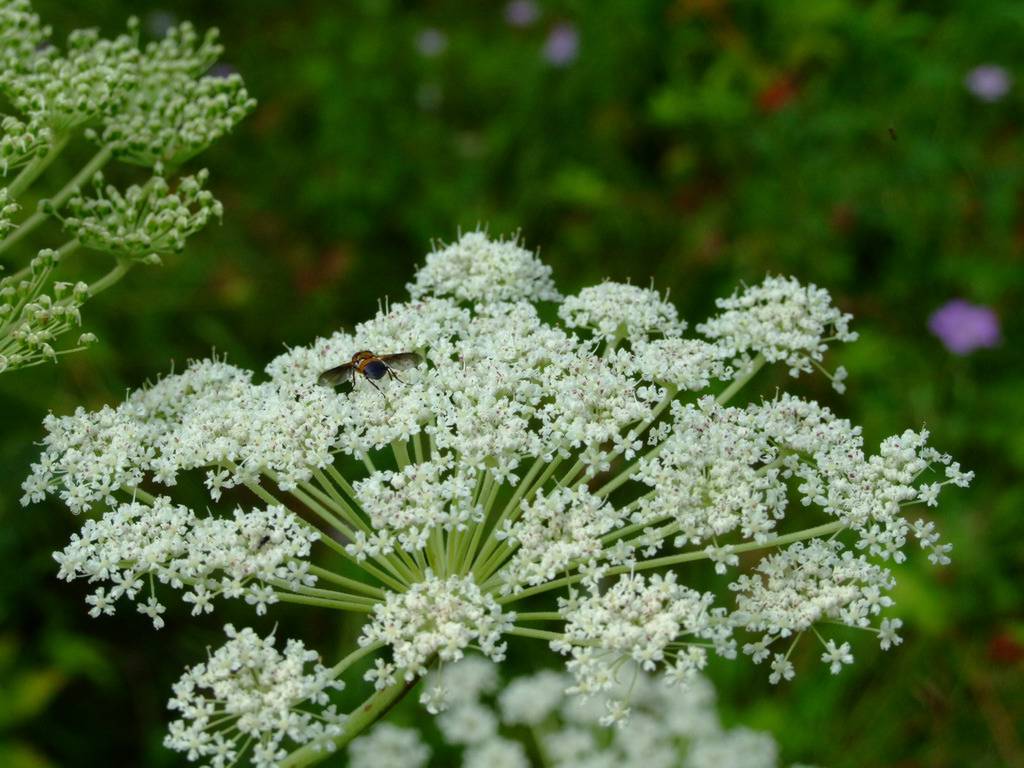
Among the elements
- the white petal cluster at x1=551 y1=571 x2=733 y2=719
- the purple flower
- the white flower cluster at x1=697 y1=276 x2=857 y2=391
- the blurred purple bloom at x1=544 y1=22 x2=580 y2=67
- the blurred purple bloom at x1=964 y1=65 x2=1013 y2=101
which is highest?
the blurred purple bloom at x1=544 y1=22 x2=580 y2=67

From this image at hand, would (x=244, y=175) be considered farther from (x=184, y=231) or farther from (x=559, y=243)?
(x=184, y=231)

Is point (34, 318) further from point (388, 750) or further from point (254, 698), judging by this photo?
point (388, 750)

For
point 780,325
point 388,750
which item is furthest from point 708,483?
point 388,750

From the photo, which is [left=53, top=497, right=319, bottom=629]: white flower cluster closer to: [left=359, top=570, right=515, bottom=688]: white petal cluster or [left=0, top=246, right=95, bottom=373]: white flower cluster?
[left=359, top=570, right=515, bottom=688]: white petal cluster

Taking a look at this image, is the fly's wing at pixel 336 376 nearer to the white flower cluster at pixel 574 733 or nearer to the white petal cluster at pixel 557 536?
the white petal cluster at pixel 557 536

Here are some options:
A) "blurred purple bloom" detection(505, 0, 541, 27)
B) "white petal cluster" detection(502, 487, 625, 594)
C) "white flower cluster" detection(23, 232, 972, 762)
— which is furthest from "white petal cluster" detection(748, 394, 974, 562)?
"blurred purple bloom" detection(505, 0, 541, 27)

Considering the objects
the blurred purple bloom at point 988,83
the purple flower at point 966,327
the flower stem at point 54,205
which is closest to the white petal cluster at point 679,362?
the flower stem at point 54,205

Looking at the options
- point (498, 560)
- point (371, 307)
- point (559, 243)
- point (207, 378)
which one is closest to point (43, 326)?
point (207, 378)
